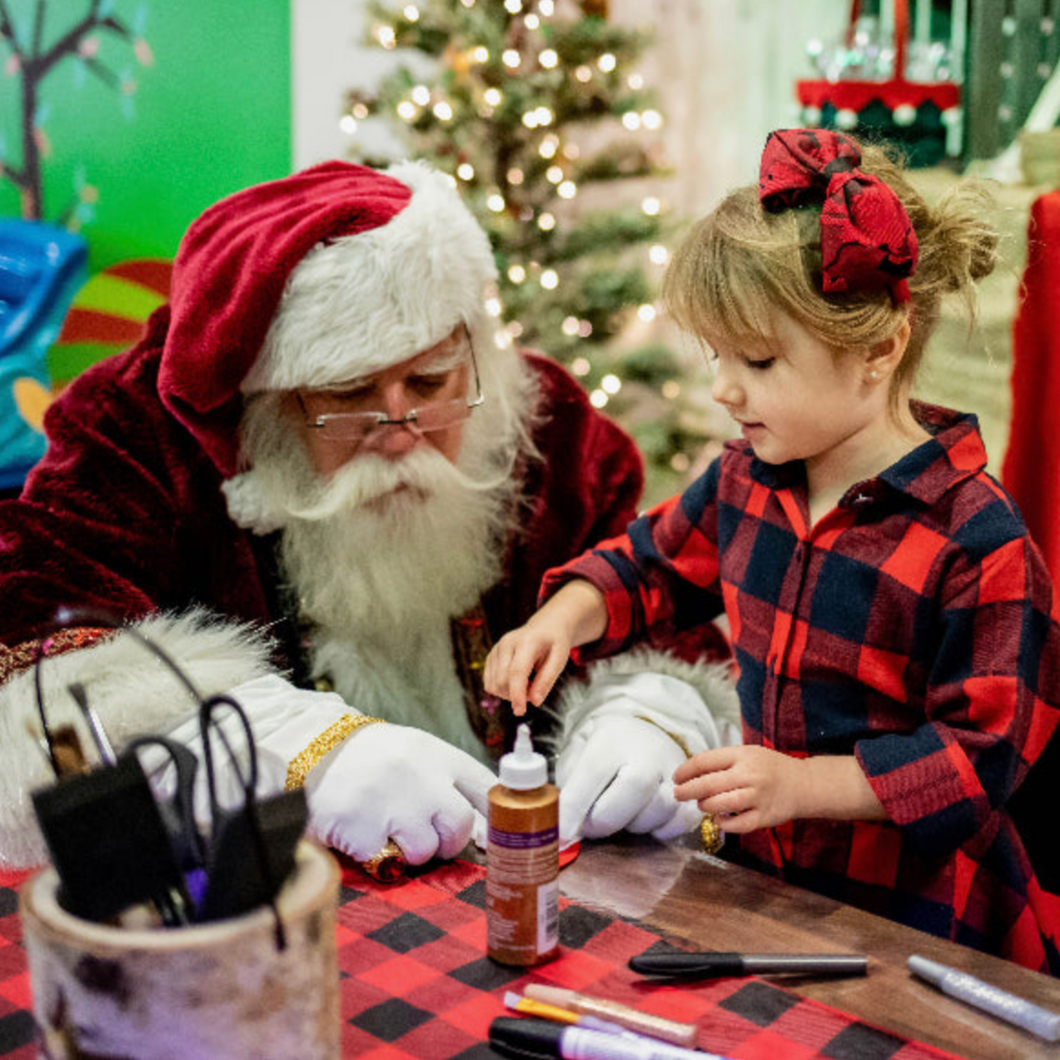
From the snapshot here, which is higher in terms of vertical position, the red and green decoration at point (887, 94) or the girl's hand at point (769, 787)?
the red and green decoration at point (887, 94)

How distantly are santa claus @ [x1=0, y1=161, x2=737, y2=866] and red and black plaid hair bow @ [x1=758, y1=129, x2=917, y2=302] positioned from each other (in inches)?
19.7

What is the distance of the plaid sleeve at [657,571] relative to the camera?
4.50 feet

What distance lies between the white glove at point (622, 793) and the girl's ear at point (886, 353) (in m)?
0.43

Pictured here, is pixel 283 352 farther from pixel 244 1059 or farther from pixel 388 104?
pixel 388 104

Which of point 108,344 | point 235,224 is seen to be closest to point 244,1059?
point 235,224

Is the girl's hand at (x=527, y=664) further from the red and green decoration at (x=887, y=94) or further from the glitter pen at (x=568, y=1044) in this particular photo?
the red and green decoration at (x=887, y=94)

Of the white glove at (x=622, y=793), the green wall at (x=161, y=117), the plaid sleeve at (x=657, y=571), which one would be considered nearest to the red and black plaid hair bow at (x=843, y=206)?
the plaid sleeve at (x=657, y=571)

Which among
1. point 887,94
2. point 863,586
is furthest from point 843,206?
point 887,94

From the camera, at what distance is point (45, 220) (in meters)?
3.52

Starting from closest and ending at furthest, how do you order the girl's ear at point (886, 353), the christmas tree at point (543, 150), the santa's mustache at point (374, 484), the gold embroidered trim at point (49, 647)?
the girl's ear at point (886, 353) → the gold embroidered trim at point (49, 647) → the santa's mustache at point (374, 484) → the christmas tree at point (543, 150)

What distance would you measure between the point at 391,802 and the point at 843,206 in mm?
649

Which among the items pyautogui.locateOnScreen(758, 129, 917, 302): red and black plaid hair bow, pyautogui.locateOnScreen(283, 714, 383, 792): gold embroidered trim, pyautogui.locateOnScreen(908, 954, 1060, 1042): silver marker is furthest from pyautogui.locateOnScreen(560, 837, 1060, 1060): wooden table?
pyautogui.locateOnScreen(758, 129, 917, 302): red and black plaid hair bow

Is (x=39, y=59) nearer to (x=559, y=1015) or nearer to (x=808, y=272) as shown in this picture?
(x=808, y=272)

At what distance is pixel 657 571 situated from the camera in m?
1.40
